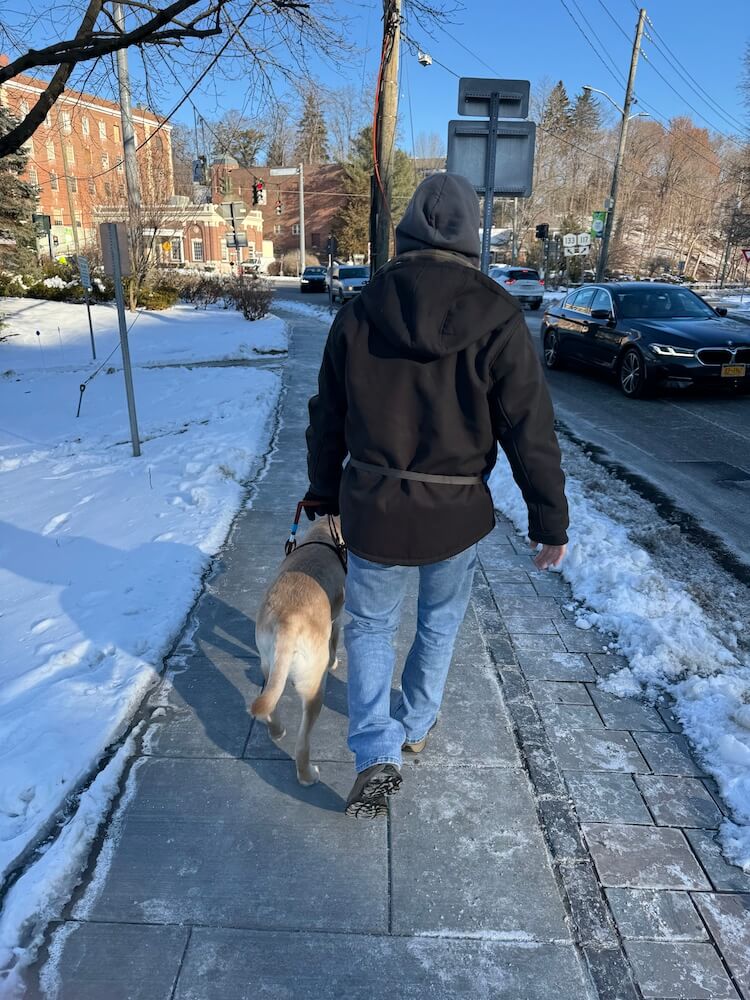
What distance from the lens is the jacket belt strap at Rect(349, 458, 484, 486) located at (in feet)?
7.11

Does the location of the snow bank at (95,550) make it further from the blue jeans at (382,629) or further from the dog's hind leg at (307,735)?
the blue jeans at (382,629)

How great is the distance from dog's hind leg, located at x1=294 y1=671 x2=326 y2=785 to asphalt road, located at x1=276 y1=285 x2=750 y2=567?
3.61 m

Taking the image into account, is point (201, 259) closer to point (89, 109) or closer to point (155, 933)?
point (89, 109)

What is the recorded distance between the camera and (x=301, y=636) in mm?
2398

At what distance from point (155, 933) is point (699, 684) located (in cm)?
243

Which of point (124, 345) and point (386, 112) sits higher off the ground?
point (386, 112)

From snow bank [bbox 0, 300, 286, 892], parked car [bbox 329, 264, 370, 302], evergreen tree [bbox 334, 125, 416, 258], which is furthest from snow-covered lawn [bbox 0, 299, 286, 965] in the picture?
evergreen tree [bbox 334, 125, 416, 258]

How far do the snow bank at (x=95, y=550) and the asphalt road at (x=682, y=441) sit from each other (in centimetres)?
396

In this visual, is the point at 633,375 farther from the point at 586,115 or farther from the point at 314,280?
the point at 586,115

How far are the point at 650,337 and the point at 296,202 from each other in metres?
69.6

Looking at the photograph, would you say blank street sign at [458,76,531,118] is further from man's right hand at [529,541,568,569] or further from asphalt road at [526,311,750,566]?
man's right hand at [529,541,568,569]

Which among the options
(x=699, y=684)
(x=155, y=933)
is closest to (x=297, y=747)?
(x=155, y=933)

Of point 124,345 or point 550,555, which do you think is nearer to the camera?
point 550,555

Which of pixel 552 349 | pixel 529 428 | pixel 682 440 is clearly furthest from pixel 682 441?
pixel 529 428
